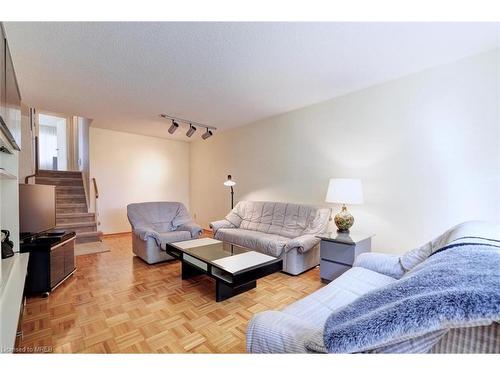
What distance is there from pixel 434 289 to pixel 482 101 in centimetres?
248

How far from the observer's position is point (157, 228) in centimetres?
359

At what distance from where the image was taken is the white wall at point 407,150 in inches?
82.7

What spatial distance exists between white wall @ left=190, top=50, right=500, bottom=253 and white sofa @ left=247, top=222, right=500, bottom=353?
0.99 meters

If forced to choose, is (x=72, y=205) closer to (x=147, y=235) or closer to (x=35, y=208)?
(x=35, y=208)

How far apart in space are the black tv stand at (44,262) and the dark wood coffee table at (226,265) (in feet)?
3.66

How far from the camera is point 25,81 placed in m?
2.52

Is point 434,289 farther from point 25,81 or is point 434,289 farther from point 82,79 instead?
point 25,81

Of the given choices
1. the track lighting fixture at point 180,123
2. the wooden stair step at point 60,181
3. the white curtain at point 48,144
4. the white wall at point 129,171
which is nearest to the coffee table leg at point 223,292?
the track lighting fixture at point 180,123

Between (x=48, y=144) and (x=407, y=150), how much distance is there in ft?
30.9

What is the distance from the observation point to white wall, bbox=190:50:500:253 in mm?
2100

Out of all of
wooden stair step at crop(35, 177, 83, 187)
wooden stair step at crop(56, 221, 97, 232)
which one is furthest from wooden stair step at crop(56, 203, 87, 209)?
wooden stair step at crop(35, 177, 83, 187)

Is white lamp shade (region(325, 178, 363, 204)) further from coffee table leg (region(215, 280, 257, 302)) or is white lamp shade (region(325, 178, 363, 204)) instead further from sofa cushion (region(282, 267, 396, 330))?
coffee table leg (region(215, 280, 257, 302))

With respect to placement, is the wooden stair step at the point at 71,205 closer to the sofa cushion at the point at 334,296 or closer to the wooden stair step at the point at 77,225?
the wooden stair step at the point at 77,225

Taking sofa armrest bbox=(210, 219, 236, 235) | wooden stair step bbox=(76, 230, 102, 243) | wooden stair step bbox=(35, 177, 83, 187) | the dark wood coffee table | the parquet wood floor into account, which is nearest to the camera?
the parquet wood floor
